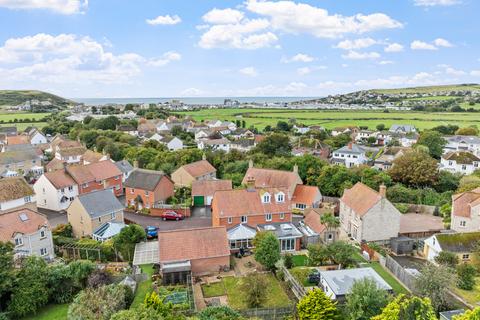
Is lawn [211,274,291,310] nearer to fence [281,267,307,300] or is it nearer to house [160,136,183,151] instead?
fence [281,267,307,300]

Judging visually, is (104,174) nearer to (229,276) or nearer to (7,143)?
(229,276)

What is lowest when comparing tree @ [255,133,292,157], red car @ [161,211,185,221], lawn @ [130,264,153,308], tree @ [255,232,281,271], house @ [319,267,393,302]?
lawn @ [130,264,153,308]

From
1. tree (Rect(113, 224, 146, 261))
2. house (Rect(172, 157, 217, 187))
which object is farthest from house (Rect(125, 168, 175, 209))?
tree (Rect(113, 224, 146, 261))

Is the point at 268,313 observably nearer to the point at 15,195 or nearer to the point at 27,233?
the point at 27,233

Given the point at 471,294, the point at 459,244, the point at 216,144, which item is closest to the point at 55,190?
the point at 459,244

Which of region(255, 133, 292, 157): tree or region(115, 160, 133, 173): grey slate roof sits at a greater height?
region(255, 133, 292, 157): tree

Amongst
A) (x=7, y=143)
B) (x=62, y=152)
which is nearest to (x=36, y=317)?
(x=62, y=152)

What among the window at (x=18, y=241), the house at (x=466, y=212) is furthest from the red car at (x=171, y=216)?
the house at (x=466, y=212)

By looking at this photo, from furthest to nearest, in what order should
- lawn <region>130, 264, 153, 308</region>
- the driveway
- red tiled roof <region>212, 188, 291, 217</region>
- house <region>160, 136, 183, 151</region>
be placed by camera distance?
house <region>160, 136, 183, 151</region> < the driveway < red tiled roof <region>212, 188, 291, 217</region> < lawn <region>130, 264, 153, 308</region>
